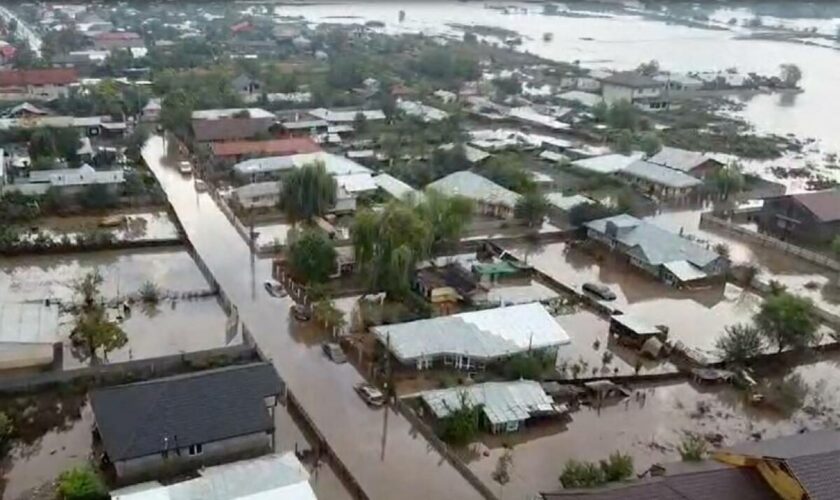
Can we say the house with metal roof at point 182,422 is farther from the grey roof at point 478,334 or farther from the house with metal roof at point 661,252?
the house with metal roof at point 661,252

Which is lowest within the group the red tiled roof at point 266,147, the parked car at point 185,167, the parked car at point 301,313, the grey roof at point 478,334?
the parked car at point 301,313

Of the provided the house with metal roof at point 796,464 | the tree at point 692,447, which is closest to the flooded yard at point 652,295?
the tree at point 692,447

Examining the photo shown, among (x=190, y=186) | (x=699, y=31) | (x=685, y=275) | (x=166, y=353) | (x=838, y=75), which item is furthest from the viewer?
(x=699, y=31)

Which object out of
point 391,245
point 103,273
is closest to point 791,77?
point 391,245

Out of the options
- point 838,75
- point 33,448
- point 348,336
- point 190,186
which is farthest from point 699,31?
point 33,448

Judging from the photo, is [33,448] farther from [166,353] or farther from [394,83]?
[394,83]

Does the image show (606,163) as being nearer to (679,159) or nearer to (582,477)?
(679,159)
